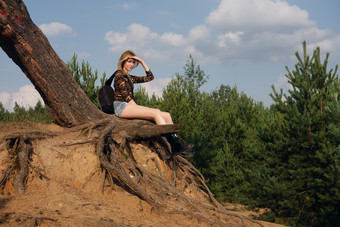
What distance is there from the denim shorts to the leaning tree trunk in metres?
0.29

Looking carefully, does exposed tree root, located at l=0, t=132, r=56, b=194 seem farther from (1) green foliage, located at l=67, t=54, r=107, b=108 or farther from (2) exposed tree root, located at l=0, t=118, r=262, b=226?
(1) green foliage, located at l=67, t=54, r=107, b=108

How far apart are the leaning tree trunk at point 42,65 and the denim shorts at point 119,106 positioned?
0.29 metres

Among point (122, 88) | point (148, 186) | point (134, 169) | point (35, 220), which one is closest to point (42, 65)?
point (122, 88)

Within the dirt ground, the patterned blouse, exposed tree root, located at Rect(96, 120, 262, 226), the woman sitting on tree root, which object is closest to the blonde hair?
the woman sitting on tree root

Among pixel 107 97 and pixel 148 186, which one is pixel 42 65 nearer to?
pixel 107 97

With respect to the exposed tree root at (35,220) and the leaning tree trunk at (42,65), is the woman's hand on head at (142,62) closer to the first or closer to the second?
the leaning tree trunk at (42,65)

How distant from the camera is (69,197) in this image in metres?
4.19

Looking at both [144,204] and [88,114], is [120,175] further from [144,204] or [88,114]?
[88,114]

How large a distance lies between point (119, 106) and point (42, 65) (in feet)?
5.04

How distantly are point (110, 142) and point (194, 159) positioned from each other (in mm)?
7342

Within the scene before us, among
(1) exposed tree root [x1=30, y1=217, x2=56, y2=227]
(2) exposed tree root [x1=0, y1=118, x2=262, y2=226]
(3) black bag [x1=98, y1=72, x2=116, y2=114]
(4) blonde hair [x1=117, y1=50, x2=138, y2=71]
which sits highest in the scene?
(4) blonde hair [x1=117, y1=50, x2=138, y2=71]

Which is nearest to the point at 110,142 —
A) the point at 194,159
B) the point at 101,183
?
the point at 101,183

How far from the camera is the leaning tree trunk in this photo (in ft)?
17.5

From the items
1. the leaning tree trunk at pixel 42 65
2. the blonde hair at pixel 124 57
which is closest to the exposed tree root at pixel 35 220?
the leaning tree trunk at pixel 42 65
